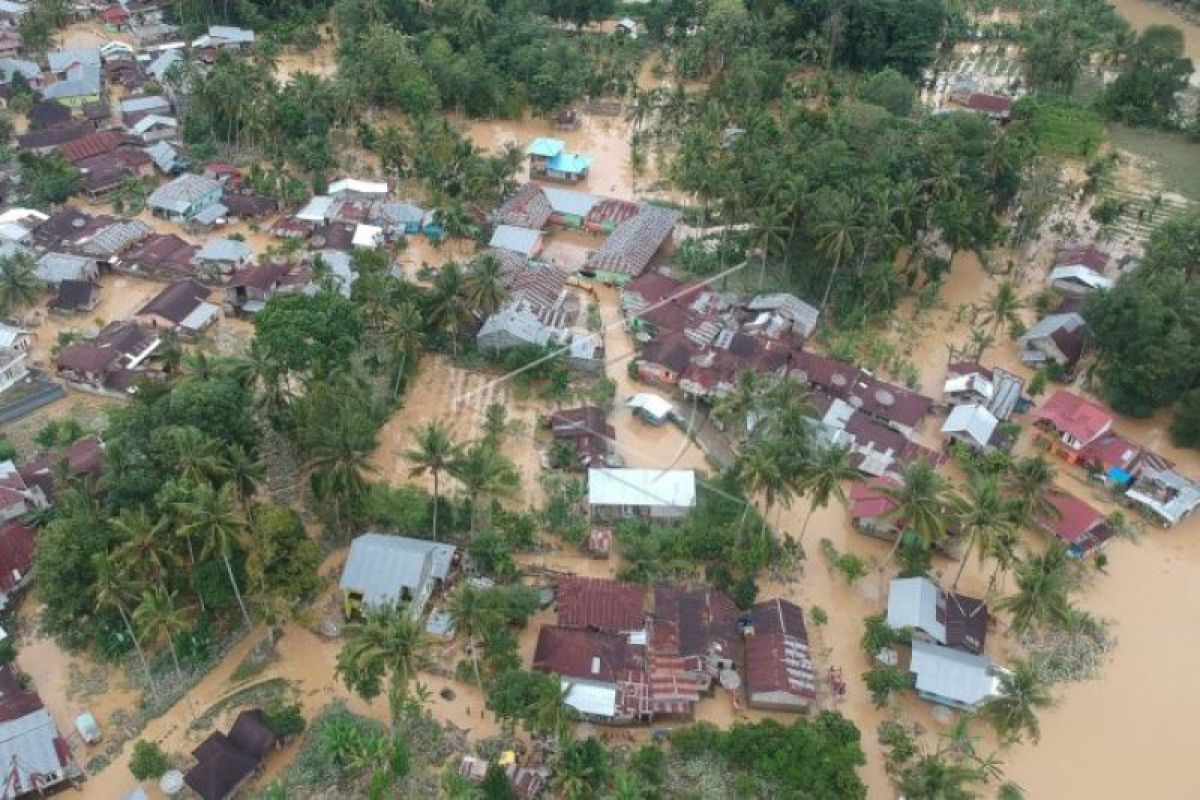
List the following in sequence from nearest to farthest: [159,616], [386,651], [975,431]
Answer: [386,651]
[159,616]
[975,431]

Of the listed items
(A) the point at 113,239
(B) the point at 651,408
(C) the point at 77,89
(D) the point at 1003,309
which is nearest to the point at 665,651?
(B) the point at 651,408

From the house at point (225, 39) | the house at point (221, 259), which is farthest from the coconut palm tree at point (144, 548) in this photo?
the house at point (225, 39)

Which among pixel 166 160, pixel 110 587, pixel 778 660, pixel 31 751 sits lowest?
pixel 31 751

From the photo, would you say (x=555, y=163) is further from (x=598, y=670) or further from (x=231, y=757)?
(x=231, y=757)

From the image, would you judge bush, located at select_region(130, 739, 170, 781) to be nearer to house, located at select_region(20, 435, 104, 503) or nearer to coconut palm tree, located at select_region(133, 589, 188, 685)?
coconut palm tree, located at select_region(133, 589, 188, 685)

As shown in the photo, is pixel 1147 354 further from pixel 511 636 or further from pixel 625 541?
pixel 511 636
